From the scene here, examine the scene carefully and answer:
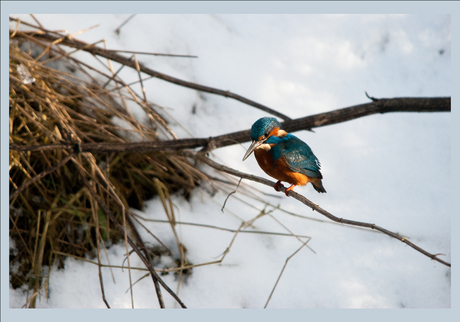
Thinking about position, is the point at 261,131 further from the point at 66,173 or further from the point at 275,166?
the point at 66,173

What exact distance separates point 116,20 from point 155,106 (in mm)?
611

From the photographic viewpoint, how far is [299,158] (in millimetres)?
1052

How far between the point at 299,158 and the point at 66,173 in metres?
1.08

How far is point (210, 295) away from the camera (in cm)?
163

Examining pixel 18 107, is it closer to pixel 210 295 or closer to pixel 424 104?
pixel 210 295

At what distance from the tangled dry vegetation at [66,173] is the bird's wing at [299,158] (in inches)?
22.2

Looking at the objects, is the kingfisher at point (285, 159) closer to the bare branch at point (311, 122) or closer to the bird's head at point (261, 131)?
the bird's head at point (261, 131)

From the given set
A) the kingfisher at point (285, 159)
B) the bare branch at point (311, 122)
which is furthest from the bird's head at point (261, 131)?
the bare branch at point (311, 122)

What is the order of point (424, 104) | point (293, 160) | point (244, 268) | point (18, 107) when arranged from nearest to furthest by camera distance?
point (293, 160)
point (424, 104)
point (18, 107)
point (244, 268)

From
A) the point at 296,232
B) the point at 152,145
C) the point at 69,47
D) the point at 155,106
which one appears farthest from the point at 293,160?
the point at 69,47

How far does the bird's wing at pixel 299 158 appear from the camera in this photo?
3.41 feet

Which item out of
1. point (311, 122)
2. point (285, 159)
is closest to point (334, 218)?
point (285, 159)

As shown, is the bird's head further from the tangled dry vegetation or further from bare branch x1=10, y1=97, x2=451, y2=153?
the tangled dry vegetation

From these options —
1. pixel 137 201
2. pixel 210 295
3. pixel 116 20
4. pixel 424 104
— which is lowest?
pixel 210 295
